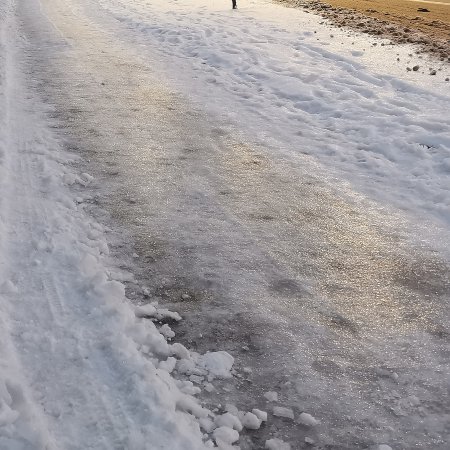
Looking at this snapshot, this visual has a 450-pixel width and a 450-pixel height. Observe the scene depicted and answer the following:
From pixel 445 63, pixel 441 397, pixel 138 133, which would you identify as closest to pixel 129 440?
pixel 441 397

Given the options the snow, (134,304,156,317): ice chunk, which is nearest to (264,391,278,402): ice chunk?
the snow

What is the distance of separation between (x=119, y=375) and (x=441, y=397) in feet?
5.82

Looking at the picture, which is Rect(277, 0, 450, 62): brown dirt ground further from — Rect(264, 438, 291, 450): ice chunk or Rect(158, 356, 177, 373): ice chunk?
Rect(264, 438, 291, 450): ice chunk

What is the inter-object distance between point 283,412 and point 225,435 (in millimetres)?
363

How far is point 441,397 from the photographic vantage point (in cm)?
304

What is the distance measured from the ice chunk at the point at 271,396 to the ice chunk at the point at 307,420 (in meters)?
0.17

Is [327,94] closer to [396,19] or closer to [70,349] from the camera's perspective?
[70,349]

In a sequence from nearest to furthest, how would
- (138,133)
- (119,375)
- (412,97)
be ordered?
(119,375)
(138,133)
(412,97)

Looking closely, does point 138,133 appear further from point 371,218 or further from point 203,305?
point 203,305

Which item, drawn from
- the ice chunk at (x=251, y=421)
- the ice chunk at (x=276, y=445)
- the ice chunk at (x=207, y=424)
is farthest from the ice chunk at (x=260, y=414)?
the ice chunk at (x=207, y=424)

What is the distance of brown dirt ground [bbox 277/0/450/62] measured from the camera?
46.4 feet

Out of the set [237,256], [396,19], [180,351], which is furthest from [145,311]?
[396,19]

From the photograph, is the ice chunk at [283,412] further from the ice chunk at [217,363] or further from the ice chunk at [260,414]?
the ice chunk at [217,363]

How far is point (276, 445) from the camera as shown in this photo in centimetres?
271
